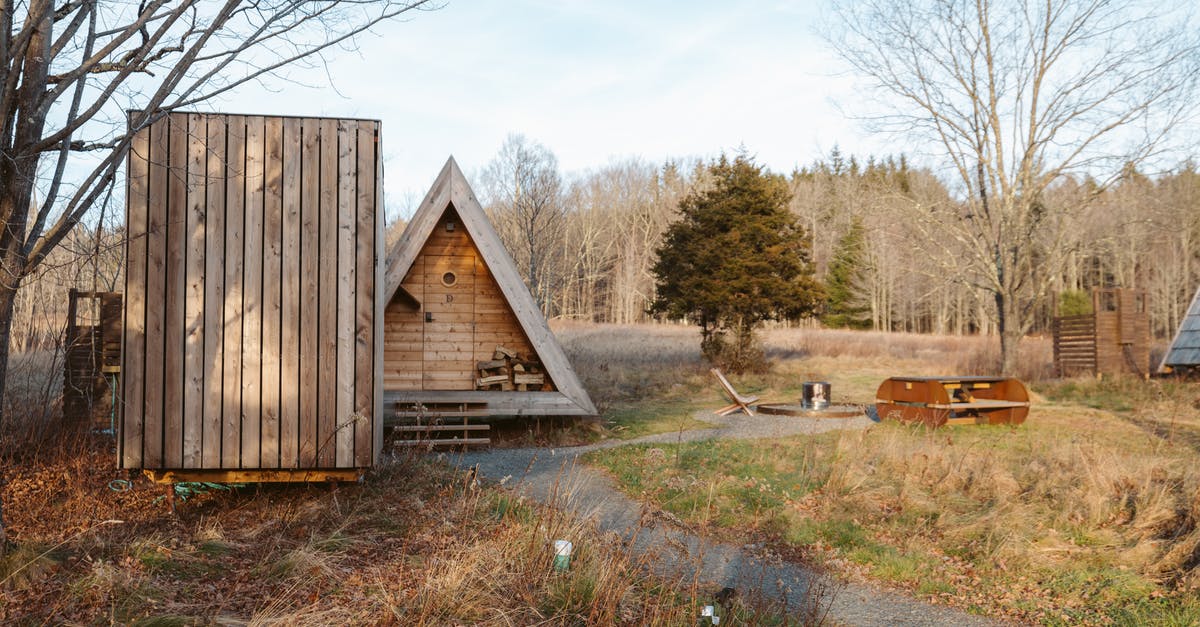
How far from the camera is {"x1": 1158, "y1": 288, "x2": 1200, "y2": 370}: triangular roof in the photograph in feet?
55.8

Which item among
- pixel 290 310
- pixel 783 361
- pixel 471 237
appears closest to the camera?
pixel 290 310

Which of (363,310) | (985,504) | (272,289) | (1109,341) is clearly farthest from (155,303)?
(1109,341)

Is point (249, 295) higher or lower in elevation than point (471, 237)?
lower

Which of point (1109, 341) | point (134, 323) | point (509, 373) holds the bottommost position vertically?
point (509, 373)

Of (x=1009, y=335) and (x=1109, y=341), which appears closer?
(x=1009, y=335)

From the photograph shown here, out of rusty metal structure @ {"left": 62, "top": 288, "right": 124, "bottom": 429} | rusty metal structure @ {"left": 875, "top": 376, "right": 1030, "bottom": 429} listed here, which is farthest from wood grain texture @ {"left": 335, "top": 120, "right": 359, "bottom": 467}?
rusty metal structure @ {"left": 875, "top": 376, "right": 1030, "bottom": 429}

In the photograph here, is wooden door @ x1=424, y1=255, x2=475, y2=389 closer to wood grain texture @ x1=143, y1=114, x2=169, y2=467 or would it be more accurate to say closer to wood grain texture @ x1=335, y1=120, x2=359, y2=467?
wood grain texture @ x1=335, y1=120, x2=359, y2=467

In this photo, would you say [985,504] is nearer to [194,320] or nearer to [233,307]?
[233,307]

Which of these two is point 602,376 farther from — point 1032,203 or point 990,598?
point 990,598

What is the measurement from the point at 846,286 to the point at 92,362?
46.3m

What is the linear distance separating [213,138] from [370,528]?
10.1ft

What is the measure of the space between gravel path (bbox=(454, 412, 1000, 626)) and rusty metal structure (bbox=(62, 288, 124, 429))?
403 cm

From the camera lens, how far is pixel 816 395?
1497cm

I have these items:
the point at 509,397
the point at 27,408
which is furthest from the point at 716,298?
the point at 27,408
